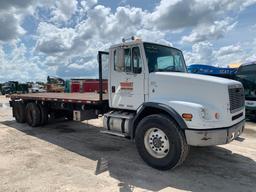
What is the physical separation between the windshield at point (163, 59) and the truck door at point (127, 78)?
23 cm

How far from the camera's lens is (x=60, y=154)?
681 centimetres

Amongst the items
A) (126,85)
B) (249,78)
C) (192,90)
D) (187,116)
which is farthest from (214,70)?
(187,116)

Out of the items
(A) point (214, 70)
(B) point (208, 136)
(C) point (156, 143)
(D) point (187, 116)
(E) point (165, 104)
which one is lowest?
(C) point (156, 143)

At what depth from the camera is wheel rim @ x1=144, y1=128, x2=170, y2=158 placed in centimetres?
554

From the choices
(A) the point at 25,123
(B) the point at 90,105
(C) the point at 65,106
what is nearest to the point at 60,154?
(B) the point at 90,105

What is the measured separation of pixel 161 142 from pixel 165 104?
810mm

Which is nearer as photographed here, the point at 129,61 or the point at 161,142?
the point at 161,142

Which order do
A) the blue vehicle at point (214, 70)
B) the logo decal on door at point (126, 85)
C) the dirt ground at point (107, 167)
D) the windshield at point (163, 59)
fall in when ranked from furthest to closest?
the blue vehicle at point (214, 70)
the logo decal on door at point (126, 85)
the windshield at point (163, 59)
the dirt ground at point (107, 167)

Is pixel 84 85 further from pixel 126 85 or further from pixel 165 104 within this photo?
pixel 165 104

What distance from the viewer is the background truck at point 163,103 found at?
17.0 feet

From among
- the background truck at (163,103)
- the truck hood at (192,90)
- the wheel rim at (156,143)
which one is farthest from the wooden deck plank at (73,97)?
the wheel rim at (156,143)

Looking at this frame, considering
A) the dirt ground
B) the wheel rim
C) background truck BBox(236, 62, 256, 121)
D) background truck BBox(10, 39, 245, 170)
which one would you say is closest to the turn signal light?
background truck BBox(10, 39, 245, 170)

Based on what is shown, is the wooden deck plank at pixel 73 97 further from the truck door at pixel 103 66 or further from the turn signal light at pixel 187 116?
the turn signal light at pixel 187 116

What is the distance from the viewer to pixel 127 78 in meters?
6.52
